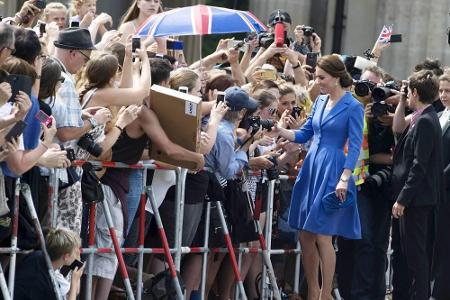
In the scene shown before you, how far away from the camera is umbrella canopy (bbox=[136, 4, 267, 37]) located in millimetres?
13125

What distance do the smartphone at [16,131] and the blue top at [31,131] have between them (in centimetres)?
26

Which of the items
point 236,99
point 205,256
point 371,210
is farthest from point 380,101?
point 205,256

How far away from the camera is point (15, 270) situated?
34.5 feet

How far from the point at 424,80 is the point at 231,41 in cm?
207

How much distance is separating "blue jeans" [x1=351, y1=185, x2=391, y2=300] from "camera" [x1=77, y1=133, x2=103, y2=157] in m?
3.53

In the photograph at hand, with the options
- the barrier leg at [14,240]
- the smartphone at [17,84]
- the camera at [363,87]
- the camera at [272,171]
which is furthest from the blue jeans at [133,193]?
the camera at [363,87]

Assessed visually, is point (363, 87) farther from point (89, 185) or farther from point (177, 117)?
point (89, 185)

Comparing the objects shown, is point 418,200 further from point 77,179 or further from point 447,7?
point 447,7

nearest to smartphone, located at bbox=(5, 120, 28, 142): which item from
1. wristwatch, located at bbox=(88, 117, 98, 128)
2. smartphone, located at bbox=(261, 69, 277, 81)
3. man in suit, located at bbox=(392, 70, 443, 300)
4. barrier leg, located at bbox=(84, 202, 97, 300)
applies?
wristwatch, located at bbox=(88, 117, 98, 128)

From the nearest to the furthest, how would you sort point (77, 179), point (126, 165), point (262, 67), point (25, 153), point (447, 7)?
point (25, 153) < point (77, 179) < point (126, 165) < point (262, 67) < point (447, 7)

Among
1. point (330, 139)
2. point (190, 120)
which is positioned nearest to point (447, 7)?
point (330, 139)

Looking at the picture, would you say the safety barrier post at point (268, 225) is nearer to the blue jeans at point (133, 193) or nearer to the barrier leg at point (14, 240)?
the blue jeans at point (133, 193)

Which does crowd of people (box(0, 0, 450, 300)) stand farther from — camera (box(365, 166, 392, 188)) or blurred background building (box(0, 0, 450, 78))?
blurred background building (box(0, 0, 450, 78))

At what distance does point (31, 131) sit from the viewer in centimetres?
1030
